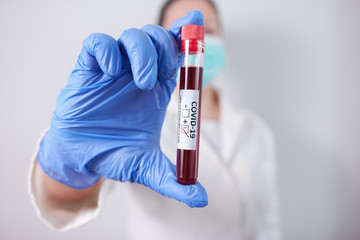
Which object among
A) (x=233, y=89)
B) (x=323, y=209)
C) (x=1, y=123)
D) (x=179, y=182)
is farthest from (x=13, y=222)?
(x=323, y=209)

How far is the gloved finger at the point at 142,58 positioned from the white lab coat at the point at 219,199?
435 mm

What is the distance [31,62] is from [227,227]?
97 centimetres

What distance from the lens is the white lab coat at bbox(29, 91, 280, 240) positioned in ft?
2.79

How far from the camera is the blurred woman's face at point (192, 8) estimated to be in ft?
3.28

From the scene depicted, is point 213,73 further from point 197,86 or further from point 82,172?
point 82,172

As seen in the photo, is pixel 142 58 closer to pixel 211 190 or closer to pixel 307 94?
pixel 211 190

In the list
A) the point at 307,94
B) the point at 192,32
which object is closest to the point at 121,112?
the point at 192,32

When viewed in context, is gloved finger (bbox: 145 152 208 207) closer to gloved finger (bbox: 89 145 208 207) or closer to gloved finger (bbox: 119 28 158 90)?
gloved finger (bbox: 89 145 208 207)

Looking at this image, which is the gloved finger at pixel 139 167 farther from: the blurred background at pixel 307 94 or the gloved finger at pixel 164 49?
the blurred background at pixel 307 94

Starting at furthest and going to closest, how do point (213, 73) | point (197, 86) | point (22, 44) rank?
point (213, 73)
point (22, 44)
point (197, 86)

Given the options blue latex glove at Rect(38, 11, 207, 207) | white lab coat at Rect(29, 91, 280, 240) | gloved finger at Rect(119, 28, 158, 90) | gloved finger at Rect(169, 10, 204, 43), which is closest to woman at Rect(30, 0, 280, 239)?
white lab coat at Rect(29, 91, 280, 240)

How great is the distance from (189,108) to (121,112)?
18 cm

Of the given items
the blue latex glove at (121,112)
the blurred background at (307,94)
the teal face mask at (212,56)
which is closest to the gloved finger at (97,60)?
the blue latex glove at (121,112)

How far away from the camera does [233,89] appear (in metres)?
1.32
